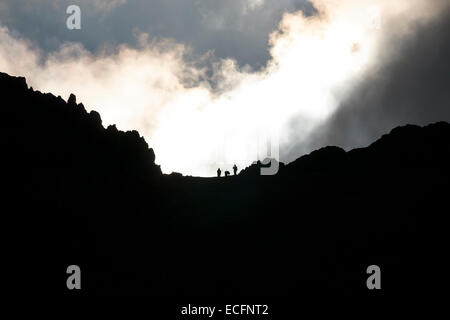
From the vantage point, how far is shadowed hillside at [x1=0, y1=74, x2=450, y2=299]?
58.7 m

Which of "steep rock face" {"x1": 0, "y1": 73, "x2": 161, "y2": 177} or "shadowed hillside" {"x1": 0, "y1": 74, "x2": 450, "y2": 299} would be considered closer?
"shadowed hillside" {"x1": 0, "y1": 74, "x2": 450, "y2": 299}

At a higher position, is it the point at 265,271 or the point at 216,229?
the point at 216,229

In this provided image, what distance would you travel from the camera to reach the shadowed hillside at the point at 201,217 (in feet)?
193

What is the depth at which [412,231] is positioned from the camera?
6412cm

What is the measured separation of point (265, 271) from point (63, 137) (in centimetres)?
4449

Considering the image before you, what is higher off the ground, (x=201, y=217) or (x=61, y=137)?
(x=61, y=137)

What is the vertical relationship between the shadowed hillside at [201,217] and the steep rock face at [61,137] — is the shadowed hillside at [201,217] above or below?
below

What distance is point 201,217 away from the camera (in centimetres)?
7362

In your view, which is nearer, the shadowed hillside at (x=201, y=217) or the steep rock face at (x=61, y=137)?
the shadowed hillside at (x=201, y=217)

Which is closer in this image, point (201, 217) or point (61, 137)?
point (61, 137)
